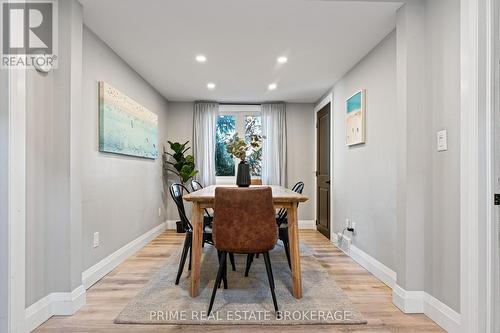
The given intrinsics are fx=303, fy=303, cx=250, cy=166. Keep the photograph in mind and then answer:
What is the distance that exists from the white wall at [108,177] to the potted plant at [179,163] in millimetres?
711

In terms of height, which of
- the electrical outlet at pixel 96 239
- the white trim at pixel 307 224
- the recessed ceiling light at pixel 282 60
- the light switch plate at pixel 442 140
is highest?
the recessed ceiling light at pixel 282 60

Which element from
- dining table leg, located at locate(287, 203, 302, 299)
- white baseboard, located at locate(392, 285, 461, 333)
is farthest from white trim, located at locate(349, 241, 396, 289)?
dining table leg, located at locate(287, 203, 302, 299)

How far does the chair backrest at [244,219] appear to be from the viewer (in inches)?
82.0

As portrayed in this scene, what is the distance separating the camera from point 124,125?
3.41 metres

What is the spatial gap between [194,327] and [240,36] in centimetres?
246

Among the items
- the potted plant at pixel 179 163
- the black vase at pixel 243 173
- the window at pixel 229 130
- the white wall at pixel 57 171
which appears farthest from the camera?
the window at pixel 229 130

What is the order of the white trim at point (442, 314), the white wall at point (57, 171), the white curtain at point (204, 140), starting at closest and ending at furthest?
the white trim at point (442, 314) < the white wall at point (57, 171) < the white curtain at point (204, 140)

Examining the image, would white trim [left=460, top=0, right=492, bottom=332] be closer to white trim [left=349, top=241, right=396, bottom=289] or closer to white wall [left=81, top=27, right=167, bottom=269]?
white trim [left=349, top=241, right=396, bottom=289]

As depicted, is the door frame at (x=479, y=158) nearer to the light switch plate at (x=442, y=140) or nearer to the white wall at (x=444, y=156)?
the white wall at (x=444, y=156)

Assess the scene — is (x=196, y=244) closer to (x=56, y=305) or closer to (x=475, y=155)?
(x=56, y=305)

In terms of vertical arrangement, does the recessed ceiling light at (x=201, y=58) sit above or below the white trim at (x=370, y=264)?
above

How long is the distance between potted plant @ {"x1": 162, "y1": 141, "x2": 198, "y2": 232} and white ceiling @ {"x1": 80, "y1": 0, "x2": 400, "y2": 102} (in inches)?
51.5

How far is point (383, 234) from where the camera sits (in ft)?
9.39

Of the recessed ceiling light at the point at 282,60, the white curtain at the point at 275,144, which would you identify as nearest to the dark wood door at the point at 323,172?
the white curtain at the point at 275,144
